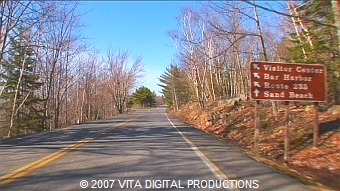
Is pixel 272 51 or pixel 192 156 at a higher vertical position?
pixel 272 51

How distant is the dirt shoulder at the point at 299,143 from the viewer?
25.4 ft

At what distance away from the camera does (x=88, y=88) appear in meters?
52.0

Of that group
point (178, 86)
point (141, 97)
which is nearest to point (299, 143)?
point (178, 86)

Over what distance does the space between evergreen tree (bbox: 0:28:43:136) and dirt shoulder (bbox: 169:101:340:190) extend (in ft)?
64.4

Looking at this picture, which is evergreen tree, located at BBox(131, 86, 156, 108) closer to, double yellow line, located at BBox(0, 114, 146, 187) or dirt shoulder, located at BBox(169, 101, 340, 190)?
dirt shoulder, located at BBox(169, 101, 340, 190)

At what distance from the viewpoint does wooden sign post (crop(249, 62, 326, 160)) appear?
974cm

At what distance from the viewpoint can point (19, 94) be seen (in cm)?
3153

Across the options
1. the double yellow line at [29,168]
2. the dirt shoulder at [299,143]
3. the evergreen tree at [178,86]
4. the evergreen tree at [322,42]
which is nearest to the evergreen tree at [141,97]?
the evergreen tree at [178,86]

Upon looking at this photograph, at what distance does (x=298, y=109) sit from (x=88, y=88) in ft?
134

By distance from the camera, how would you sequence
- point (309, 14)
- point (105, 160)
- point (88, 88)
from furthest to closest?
point (88, 88) → point (309, 14) → point (105, 160)

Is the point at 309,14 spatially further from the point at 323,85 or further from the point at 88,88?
the point at 88,88

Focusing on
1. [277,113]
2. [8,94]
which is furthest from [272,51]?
[8,94]

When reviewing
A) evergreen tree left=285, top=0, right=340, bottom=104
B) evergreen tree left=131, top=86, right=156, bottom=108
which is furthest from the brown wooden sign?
evergreen tree left=131, top=86, right=156, bottom=108

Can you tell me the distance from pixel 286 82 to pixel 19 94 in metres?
28.9
